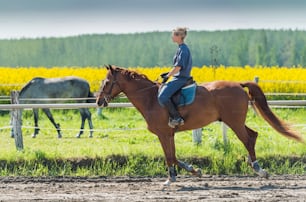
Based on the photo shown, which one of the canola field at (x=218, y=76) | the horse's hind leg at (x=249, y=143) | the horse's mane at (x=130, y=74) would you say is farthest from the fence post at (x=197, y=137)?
the canola field at (x=218, y=76)

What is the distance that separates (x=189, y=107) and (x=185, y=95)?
193 mm

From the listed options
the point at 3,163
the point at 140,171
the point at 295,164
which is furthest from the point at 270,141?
the point at 3,163

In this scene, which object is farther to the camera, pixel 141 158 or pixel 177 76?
pixel 141 158

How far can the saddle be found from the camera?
9.05 m

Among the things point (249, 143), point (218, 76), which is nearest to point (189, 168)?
point (249, 143)

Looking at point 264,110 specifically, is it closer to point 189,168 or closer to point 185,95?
point 185,95

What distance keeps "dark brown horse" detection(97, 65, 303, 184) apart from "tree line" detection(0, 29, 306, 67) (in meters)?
20.0

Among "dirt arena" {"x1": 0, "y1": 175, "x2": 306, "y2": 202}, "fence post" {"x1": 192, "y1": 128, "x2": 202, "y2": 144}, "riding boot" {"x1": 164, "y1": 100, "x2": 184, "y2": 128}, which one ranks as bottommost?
"dirt arena" {"x1": 0, "y1": 175, "x2": 306, "y2": 202}

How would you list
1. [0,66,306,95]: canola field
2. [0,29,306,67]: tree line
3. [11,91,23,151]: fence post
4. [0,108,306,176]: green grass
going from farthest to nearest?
1. [0,29,306,67]: tree line
2. [0,66,306,95]: canola field
3. [11,91,23,151]: fence post
4. [0,108,306,176]: green grass

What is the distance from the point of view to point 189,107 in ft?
30.0

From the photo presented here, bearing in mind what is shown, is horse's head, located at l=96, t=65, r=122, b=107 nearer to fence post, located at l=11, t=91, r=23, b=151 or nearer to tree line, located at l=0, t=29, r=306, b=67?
fence post, located at l=11, t=91, r=23, b=151

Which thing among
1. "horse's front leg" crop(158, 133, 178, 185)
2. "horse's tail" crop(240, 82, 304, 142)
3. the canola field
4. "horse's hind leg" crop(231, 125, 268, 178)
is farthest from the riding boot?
the canola field

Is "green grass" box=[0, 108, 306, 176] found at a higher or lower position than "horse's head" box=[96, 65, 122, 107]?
lower

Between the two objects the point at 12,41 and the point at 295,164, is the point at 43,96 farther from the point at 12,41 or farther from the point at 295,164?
the point at 12,41
